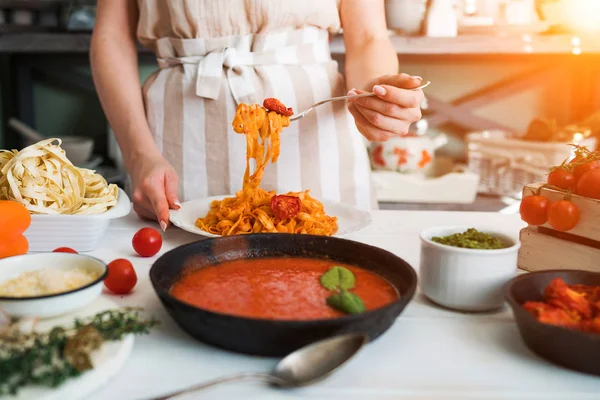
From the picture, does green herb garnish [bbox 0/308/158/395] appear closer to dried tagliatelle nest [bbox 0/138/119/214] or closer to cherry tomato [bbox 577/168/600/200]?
dried tagliatelle nest [bbox 0/138/119/214]

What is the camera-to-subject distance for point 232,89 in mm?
1859

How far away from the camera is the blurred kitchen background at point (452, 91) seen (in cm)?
310

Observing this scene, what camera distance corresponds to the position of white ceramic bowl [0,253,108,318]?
0.82 m

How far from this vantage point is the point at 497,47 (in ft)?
10.2

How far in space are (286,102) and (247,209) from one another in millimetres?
572

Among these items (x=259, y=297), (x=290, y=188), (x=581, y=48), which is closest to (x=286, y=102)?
(x=290, y=188)

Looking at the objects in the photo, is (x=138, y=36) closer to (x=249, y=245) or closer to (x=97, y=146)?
(x=249, y=245)

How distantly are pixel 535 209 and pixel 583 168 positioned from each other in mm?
118

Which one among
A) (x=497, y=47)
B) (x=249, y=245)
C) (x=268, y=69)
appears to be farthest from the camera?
(x=497, y=47)

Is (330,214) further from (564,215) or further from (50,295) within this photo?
(50,295)

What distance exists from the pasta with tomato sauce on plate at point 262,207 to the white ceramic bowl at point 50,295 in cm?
43

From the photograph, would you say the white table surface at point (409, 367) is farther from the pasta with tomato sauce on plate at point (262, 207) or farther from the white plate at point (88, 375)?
the pasta with tomato sauce on plate at point (262, 207)

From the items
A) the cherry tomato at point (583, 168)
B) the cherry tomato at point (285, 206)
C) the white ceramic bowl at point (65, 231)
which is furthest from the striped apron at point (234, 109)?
the cherry tomato at point (583, 168)

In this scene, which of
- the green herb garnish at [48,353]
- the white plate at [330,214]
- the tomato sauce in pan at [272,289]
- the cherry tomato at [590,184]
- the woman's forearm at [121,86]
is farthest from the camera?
the woman's forearm at [121,86]
